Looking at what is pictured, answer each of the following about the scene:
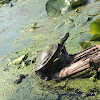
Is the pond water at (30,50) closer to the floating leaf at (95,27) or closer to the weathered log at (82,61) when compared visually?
the weathered log at (82,61)

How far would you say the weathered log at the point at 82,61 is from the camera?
4.44 ft

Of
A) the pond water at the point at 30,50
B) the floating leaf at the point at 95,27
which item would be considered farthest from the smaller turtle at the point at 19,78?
the floating leaf at the point at 95,27

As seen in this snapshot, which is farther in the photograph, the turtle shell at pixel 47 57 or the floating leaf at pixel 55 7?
the floating leaf at pixel 55 7

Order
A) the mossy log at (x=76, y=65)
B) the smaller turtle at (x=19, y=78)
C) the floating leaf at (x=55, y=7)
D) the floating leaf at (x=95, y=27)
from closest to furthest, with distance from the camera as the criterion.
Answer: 1. the mossy log at (x=76, y=65)
2. the floating leaf at (x=95, y=27)
3. the smaller turtle at (x=19, y=78)
4. the floating leaf at (x=55, y=7)

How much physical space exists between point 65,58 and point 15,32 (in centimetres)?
185

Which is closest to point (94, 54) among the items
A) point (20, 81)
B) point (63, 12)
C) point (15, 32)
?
point (20, 81)

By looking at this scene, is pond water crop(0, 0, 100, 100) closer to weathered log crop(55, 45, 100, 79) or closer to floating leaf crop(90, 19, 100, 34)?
weathered log crop(55, 45, 100, 79)

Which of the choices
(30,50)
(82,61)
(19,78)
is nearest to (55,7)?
(30,50)

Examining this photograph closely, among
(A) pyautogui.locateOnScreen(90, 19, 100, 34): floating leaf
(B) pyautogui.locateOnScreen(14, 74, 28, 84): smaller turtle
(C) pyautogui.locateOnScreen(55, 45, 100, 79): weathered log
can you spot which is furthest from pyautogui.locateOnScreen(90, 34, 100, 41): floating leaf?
(B) pyautogui.locateOnScreen(14, 74, 28, 84): smaller turtle

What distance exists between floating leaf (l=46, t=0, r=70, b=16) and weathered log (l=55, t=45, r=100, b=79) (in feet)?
6.06

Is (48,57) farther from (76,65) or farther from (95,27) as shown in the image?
(95,27)

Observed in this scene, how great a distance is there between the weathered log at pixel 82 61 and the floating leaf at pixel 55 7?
1847mm

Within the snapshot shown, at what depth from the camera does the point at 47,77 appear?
1522 millimetres

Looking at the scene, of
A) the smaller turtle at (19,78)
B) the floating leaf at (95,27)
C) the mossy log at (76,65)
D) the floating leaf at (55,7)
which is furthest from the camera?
the floating leaf at (55,7)
